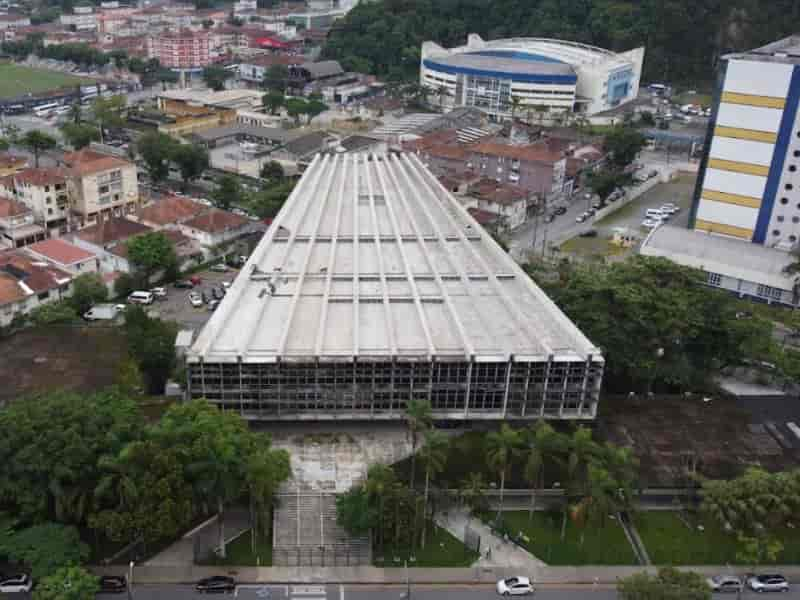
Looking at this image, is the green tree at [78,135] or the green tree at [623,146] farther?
the green tree at [78,135]

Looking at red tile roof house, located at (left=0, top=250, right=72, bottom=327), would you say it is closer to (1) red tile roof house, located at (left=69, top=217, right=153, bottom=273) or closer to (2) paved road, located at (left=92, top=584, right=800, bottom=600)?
(1) red tile roof house, located at (left=69, top=217, right=153, bottom=273)

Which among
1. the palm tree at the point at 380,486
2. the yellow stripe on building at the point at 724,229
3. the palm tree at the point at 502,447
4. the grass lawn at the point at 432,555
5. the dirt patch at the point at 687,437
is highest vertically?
the yellow stripe on building at the point at 724,229

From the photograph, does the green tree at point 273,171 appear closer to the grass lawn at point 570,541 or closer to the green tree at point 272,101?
the green tree at point 272,101

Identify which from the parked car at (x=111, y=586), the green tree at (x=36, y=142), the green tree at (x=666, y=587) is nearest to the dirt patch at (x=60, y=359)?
the parked car at (x=111, y=586)

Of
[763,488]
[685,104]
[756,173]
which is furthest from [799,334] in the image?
[685,104]

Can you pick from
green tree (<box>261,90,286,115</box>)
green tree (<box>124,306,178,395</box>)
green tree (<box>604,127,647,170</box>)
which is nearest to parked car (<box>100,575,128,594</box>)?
green tree (<box>124,306,178,395</box>)

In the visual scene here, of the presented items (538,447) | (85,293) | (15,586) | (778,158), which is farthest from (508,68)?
(15,586)
